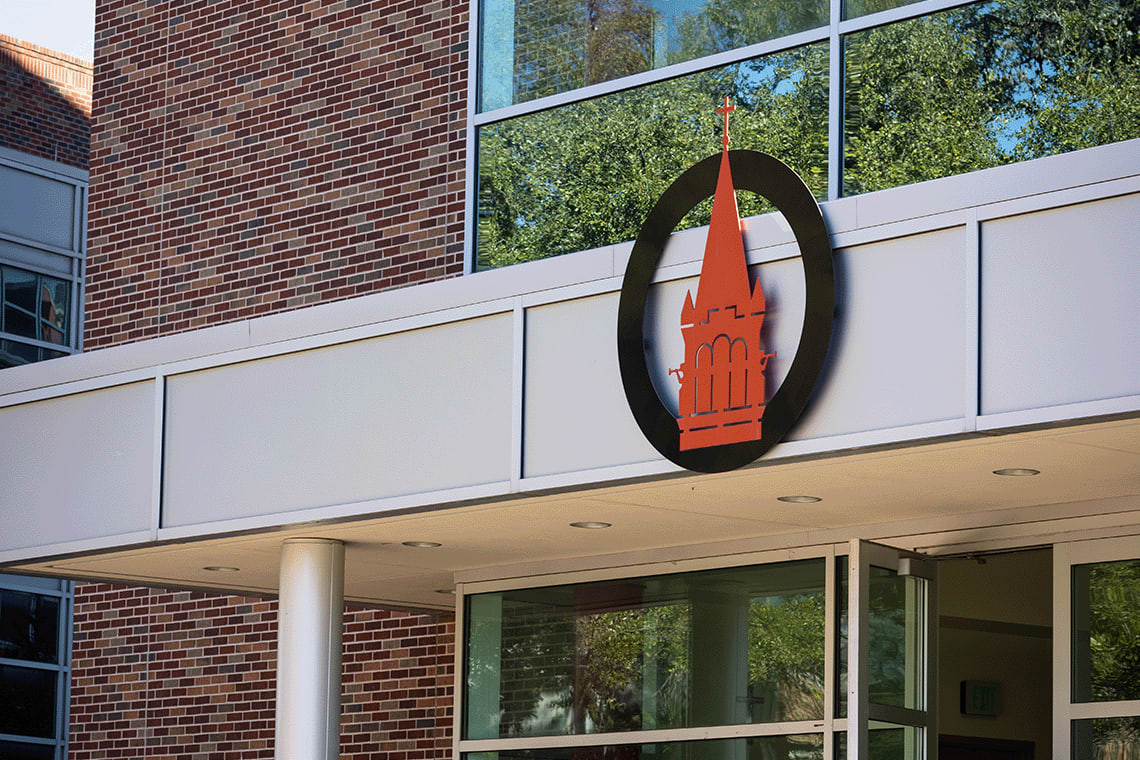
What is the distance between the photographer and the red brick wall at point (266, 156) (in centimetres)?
1294

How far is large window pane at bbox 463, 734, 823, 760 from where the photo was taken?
31.0 ft

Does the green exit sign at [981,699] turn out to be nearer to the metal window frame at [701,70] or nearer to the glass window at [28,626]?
the metal window frame at [701,70]

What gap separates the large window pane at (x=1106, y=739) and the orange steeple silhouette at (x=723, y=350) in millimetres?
2589

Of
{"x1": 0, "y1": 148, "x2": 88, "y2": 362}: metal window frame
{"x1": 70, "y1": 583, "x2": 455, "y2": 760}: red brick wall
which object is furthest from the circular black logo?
{"x1": 0, "y1": 148, "x2": 88, "y2": 362}: metal window frame

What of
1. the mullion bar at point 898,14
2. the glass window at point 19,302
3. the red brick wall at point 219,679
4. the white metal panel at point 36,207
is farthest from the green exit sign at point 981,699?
the white metal panel at point 36,207

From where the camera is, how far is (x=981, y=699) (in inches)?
575

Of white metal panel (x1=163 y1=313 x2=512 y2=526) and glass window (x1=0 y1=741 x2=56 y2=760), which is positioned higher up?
white metal panel (x1=163 y1=313 x2=512 y2=526)

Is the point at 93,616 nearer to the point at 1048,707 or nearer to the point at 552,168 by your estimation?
the point at 552,168

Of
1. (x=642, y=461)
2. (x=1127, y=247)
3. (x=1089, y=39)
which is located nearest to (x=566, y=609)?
(x=642, y=461)

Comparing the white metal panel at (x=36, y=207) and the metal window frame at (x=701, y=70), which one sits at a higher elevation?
the white metal panel at (x=36, y=207)

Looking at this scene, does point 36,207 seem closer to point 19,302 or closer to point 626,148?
point 19,302

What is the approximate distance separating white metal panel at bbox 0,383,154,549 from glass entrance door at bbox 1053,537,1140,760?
187 inches

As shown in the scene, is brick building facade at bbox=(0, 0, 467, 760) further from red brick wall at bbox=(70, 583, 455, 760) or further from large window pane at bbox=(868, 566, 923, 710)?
large window pane at bbox=(868, 566, 923, 710)

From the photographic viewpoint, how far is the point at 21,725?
21.3 m
